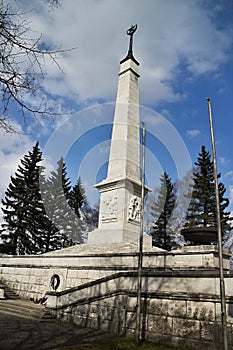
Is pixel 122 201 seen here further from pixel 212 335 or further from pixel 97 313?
pixel 212 335

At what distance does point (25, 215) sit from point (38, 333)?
2505cm

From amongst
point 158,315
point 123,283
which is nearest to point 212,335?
point 158,315

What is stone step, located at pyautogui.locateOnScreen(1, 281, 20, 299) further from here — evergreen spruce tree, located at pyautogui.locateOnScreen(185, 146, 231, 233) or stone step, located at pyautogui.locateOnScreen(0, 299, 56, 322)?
evergreen spruce tree, located at pyautogui.locateOnScreen(185, 146, 231, 233)


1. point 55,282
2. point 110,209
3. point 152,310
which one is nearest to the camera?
point 152,310

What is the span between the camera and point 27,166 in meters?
34.5

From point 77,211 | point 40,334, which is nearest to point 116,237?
point 40,334

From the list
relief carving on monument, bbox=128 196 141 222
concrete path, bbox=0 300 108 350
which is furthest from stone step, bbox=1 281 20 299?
relief carving on monument, bbox=128 196 141 222

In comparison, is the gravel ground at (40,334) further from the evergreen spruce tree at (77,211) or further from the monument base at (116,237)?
the evergreen spruce tree at (77,211)

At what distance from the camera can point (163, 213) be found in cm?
3319

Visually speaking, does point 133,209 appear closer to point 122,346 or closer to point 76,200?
point 122,346

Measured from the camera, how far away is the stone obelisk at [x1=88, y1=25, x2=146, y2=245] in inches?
581

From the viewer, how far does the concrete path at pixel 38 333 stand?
612cm

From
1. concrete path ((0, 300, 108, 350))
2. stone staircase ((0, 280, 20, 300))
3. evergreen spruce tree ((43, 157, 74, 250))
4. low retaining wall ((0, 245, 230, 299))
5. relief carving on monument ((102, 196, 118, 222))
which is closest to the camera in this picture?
concrete path ((0, 300, 108, 350))

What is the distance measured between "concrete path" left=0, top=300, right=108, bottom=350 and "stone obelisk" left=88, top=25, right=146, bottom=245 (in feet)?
18.6
